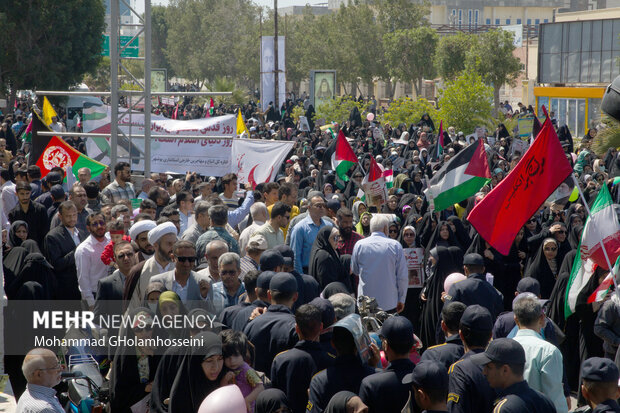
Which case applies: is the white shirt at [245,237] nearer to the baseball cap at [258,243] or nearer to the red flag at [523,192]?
the baseball cap at [258,243]

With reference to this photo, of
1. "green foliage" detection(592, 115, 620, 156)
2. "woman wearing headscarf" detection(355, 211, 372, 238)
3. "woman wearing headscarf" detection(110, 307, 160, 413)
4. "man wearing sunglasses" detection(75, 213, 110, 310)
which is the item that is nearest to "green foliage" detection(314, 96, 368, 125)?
"green foliage" detection(592, 115, 620, 156)

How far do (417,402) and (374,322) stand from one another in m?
1.44

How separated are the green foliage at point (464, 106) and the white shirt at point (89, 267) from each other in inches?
808

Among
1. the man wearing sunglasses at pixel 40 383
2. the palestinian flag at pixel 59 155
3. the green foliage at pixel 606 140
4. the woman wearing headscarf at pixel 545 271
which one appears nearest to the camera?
the man wearing sunglasses at pixel 40 383

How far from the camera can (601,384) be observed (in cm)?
423

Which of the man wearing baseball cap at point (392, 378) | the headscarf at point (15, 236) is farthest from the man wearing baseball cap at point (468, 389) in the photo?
the headscarf at point (15, 236)

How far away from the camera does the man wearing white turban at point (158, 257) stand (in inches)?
251

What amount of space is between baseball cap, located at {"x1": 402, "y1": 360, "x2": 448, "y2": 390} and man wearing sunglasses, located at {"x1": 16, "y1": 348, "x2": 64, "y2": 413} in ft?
6.94

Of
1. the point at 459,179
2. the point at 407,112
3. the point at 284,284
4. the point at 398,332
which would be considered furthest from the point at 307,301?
the point at 407,112

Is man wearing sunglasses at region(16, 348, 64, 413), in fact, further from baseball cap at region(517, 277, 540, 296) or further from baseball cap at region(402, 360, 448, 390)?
baseball cap at region(517, 277, 540, 296)

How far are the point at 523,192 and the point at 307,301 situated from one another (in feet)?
6.09

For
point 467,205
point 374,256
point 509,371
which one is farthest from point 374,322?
point 467,205

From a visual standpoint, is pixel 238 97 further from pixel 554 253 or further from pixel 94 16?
pixel 554 253

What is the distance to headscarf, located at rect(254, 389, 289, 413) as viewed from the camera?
4.45 meters
